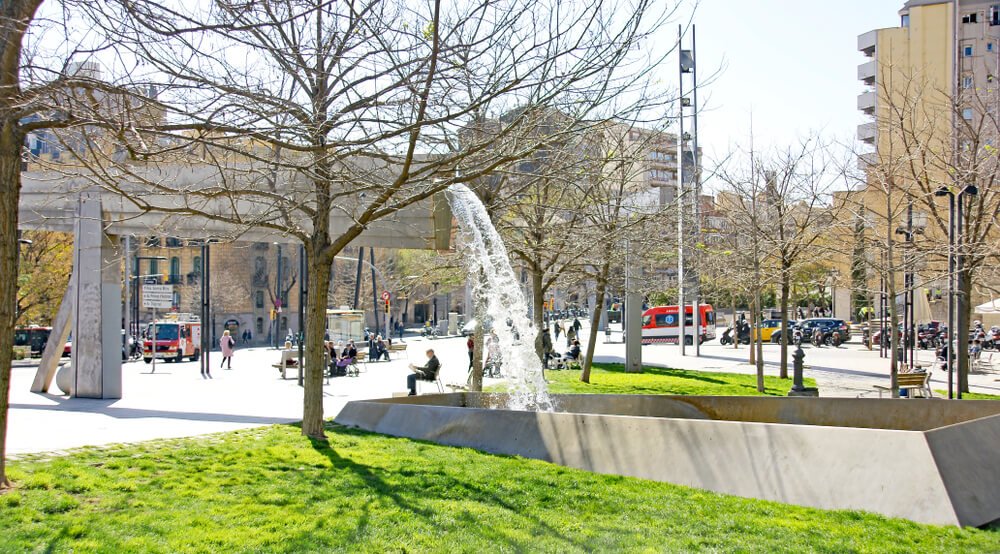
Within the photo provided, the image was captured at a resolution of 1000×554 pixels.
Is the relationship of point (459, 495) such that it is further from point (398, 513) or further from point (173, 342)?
point (173, 342)

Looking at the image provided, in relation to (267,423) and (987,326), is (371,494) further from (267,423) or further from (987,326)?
(987,326)

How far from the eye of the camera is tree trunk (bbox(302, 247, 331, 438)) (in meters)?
10.9

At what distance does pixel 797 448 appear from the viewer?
7.59 metres

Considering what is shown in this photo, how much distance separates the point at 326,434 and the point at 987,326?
192ft

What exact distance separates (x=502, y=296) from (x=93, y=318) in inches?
330

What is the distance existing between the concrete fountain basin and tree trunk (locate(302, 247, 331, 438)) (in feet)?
4.00

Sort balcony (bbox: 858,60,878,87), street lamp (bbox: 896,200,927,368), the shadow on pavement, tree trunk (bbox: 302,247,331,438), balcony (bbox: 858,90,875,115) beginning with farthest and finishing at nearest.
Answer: balcony (bbox: 858,60,878,87) → balcony (bbox: 858,90,875,115) → street lamp (bbox: 896,200,927,368) → the shadow on pavement → tree trunk (bbox: 302,247,331,438)

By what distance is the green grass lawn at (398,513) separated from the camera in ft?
19.5

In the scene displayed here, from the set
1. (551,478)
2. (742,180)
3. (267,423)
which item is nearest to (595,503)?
(551,478)

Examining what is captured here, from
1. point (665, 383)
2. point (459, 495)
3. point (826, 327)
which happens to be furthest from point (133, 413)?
point (826, 327)

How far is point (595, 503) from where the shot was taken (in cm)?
722

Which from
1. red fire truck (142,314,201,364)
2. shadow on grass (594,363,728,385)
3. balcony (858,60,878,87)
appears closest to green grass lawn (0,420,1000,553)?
shadow on grass (594,363,728,385)

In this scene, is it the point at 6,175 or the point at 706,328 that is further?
the point at 706,328

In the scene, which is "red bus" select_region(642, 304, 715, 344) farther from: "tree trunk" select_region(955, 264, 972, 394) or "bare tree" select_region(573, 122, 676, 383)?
"tree trunk" select_region(955, 264, 972, 394)
